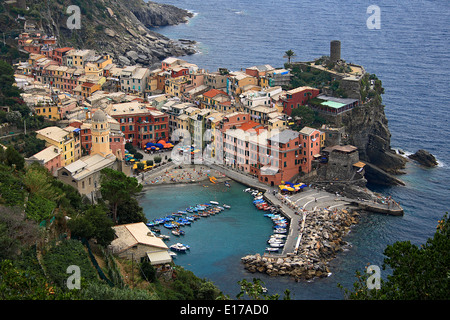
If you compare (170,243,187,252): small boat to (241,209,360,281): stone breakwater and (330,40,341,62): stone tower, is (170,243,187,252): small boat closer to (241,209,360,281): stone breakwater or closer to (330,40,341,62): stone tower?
(241,209,360,281): stone breakwater

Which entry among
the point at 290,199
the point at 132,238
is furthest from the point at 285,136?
the point at 132,238

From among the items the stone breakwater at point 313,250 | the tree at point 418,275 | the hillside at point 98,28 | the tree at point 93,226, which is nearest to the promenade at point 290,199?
the stone breakwater at point 313,250

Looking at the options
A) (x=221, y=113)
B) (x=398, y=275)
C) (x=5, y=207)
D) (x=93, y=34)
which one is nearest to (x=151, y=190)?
(x=221, y=113)

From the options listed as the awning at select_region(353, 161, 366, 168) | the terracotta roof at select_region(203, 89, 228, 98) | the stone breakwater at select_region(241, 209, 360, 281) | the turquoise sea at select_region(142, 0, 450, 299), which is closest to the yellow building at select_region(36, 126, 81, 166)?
the turquoise sea at select_region(142, 0, 450, 299)

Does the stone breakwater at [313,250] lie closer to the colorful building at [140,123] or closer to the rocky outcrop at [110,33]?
the colorful building at [140,123]

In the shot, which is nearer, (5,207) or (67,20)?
(5,207)
